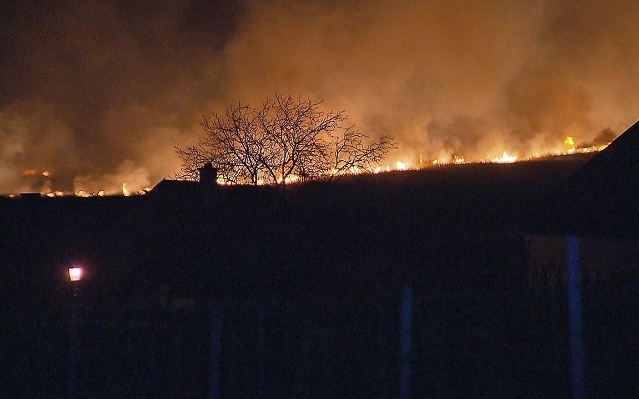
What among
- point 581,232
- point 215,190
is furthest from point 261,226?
point 581,232

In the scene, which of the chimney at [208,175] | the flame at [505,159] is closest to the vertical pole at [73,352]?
the chimney at [208,175]

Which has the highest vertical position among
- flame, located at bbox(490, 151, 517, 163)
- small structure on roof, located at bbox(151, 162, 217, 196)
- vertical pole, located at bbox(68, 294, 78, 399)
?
flame, located at bbox(490, 151, 517, 163)

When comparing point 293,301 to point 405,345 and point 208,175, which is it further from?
point 208,175

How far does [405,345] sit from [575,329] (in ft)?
5.36

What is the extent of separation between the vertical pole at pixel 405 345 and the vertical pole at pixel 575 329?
1.51m

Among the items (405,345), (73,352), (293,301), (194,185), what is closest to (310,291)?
(293,301)

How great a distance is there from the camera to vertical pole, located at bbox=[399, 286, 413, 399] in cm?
637

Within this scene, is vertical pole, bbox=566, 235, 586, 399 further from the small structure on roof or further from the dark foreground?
the small structure on roof

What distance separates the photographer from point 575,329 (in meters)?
5.97

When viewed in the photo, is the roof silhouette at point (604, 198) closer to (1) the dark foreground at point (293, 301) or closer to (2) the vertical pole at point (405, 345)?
(1) the dark foreground at point (293, 301)

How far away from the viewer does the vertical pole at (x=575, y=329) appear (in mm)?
5871

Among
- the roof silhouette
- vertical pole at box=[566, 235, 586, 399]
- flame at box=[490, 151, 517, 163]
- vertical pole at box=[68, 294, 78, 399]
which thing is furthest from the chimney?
flame at box=[490, 151, 517, 163]

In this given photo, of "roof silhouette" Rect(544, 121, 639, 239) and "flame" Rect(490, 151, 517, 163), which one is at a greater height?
"flame" Rect(490, 151, 517, 163)

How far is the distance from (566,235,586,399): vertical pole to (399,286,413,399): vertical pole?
1513 millimetres
